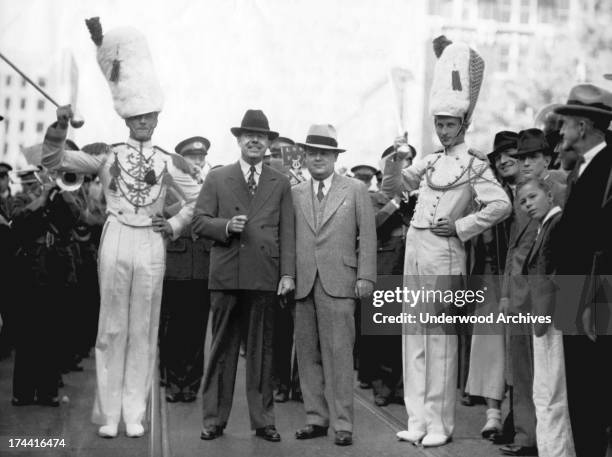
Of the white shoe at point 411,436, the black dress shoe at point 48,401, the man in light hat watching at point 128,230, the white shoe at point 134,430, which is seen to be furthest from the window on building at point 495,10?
the white shoe at point 134,430

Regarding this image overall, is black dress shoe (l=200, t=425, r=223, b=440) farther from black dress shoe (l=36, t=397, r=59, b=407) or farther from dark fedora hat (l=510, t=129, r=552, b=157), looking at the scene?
dark fedora hat (l=510, t=129, r=552, b=157)

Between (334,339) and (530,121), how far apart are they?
2470 centimetres

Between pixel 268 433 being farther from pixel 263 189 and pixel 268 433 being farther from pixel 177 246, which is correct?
pixel 177 246

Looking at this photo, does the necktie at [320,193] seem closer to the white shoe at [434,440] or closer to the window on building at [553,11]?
the white shoe at [434,440]

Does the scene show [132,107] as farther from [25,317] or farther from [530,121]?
[530,121]

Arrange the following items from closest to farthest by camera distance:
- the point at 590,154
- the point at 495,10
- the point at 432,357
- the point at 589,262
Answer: the point at 589,262 < the point at 590,154 < the point at 432,357 < the point at 495,10

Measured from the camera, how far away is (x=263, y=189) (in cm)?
775

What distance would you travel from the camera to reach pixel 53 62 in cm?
1062

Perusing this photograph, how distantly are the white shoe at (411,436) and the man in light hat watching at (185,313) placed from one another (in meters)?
2.62

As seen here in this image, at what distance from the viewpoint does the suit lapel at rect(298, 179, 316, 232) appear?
7.97 meters

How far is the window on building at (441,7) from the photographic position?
105 ft

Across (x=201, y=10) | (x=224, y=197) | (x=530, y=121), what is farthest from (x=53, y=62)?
(x=530, y=121)

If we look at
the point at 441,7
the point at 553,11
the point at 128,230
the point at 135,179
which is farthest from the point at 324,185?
the point at 553,11

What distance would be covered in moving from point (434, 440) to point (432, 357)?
0.63m
